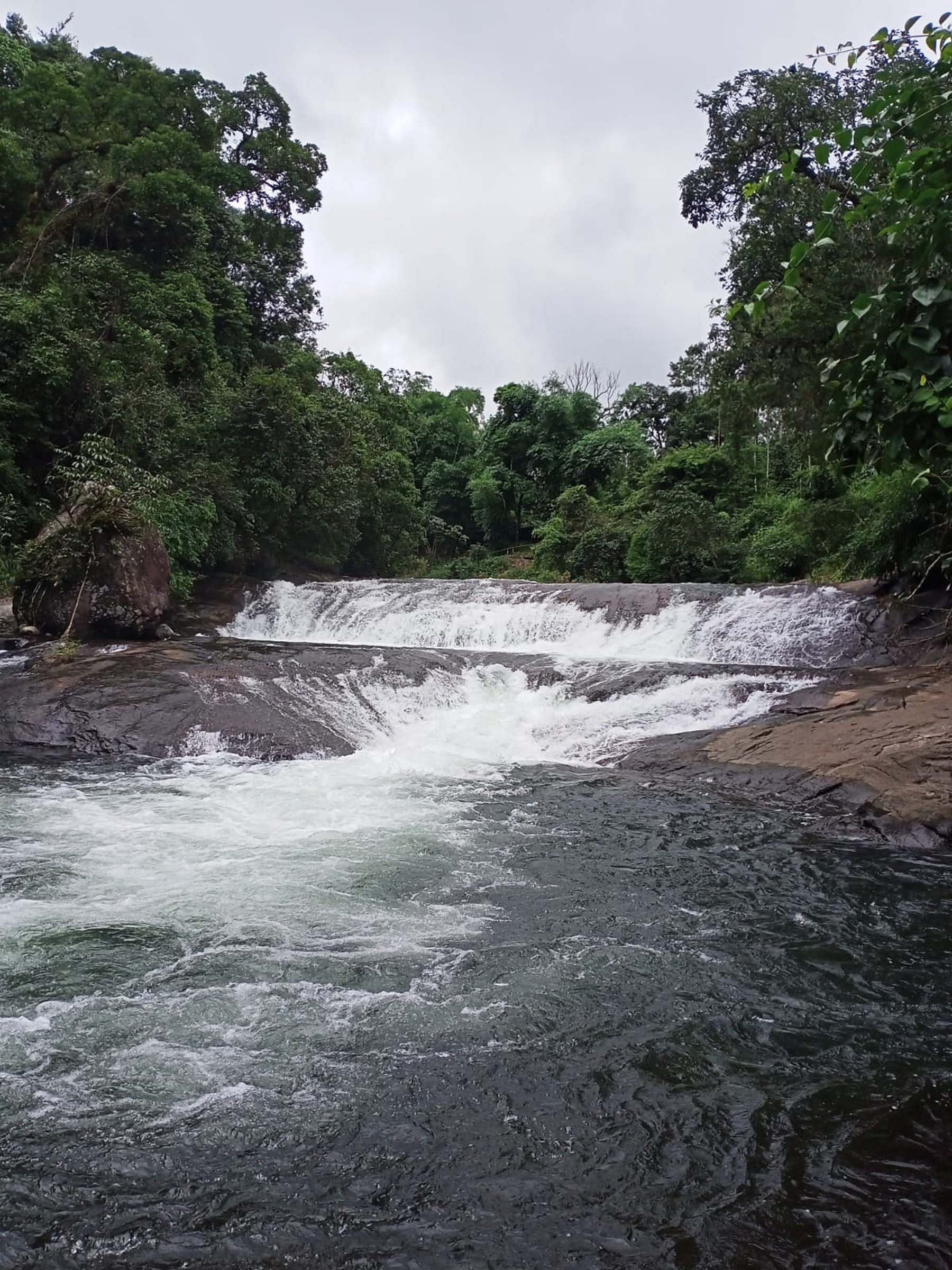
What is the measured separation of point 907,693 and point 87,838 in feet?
26.0

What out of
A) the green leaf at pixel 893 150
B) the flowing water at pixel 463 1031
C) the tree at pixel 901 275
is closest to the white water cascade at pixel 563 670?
the flowing water at pixel 463 1031

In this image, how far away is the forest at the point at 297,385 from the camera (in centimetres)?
1455

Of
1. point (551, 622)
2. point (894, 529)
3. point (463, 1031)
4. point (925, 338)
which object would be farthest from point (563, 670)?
point (925, 338)

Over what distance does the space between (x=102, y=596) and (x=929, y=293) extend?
507 inches

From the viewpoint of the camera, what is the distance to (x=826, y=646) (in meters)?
12.1

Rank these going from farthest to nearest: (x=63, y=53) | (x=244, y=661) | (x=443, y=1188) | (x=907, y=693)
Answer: (x=63, y=53), (x=244, y=661), (x=907, y=693), (x=443, y=1188)

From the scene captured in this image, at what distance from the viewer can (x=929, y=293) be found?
6.88ft

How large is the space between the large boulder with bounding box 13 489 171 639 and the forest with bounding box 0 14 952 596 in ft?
1.78

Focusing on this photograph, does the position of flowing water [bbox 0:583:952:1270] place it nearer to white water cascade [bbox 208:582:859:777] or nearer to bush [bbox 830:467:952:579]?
white water cascade [bbox 208:582:859:777]

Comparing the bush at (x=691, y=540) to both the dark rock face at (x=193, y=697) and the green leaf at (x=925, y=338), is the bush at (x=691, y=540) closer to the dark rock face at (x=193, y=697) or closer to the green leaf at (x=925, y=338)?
the dark rock face at (x=193, y=697)

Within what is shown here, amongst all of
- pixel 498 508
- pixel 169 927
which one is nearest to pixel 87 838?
pixel 169 927

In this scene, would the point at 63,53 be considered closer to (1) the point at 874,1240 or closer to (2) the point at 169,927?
(2) the point at 169,927

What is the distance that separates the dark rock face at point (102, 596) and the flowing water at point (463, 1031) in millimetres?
5375

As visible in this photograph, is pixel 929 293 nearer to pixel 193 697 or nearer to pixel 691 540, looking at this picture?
pixel 193 697
